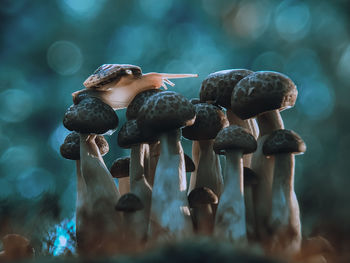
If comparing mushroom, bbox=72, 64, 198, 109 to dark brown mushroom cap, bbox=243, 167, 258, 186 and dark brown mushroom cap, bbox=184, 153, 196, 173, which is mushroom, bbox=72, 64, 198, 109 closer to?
dark brown mushroom cap, bbox=184, 153, 196, 173

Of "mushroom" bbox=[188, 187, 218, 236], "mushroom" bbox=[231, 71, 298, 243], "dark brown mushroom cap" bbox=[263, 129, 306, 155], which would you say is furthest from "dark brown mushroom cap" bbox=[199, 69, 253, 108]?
"mushroom" bbox=[188, 187, 218, 236]

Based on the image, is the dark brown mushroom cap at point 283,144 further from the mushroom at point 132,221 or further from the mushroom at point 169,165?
the mushroom at point 132,221

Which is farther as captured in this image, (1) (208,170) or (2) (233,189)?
(1) (208,170)

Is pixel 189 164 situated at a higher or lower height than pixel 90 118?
lower

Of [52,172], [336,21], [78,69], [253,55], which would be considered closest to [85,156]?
[52,172]

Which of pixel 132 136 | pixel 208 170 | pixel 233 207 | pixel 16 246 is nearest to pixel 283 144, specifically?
pixel 233 207

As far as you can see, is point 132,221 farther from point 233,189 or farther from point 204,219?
point 233,189

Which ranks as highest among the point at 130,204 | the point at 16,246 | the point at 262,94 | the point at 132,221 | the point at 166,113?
the point at 262,94
